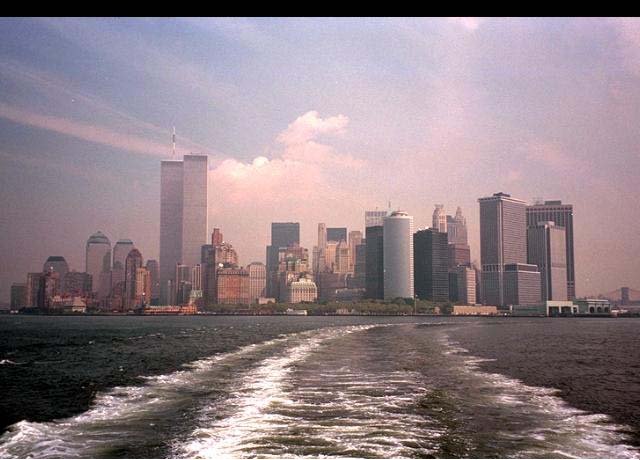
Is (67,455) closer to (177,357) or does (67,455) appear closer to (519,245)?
(177,357)

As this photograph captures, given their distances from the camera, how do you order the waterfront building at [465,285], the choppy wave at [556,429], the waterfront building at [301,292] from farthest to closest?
the waterfront building at [301,292]
the waterfront building at [465,285]
the choppy wave at [556,429]

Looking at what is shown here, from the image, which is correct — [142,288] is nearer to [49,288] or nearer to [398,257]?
[49,288]

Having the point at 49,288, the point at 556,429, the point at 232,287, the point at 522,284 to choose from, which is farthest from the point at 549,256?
the point at 556,429

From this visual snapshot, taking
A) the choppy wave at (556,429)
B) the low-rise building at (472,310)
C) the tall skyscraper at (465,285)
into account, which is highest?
the tall skyscraper at (465,285)

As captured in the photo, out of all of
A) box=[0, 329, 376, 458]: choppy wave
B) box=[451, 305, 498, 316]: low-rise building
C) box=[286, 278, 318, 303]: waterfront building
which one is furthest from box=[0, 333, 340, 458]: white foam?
box=[286, 278, 318, 303]: waterfront building

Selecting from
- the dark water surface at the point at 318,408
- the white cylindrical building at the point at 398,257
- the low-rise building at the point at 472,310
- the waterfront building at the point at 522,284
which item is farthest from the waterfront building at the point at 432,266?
the dark water surface at the point at 318,408

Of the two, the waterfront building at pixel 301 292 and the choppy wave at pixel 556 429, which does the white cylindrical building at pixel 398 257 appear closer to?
the waterfront building at pixel 301 292

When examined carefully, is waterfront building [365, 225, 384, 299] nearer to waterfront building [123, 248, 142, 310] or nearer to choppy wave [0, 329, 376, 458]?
waterfront building [123, 248, 142, 310]
